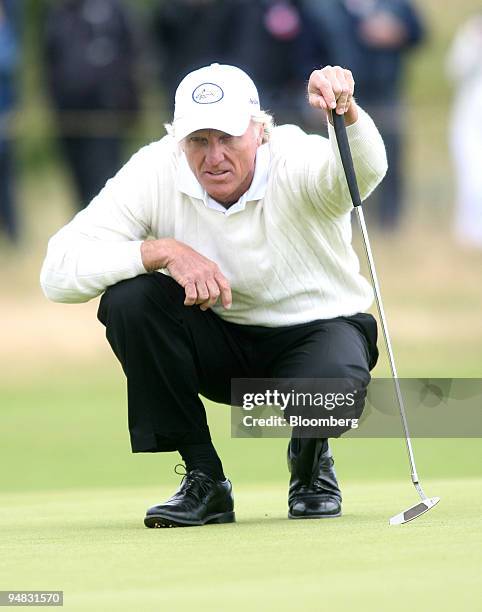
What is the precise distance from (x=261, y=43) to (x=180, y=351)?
9.87 meters

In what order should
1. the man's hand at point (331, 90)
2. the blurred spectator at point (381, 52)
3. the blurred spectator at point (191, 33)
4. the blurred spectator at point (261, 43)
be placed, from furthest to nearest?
the blurred spectator at point (381, 52) < the blurred spectator at point (191, 33) < the blurred spectator at point (261, 43) < the man's hand at point (331, 90)

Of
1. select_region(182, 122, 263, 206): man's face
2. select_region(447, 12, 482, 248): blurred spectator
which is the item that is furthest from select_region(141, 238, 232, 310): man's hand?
select_region(447, 12, 482, 248): blurred spectator

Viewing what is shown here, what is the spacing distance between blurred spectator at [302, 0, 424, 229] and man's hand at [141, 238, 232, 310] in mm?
10127

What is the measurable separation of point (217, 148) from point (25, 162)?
15555mm

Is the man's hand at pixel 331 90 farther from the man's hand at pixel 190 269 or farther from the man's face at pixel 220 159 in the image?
the man's hand at pixel 190 269

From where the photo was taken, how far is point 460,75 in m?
18.1

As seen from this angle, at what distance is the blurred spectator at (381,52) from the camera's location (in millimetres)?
16359

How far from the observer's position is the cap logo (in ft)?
20.1

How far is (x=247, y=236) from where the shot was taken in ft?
20.8

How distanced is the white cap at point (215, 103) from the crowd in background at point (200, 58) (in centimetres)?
921

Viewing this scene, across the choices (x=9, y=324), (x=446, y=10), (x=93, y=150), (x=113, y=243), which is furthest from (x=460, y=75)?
(x=113, y=243)

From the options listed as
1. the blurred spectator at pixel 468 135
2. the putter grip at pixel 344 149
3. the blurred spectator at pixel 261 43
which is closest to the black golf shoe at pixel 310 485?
the putter grip at pixel 344 149

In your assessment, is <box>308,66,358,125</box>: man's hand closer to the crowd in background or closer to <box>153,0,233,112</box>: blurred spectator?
the crowd in background

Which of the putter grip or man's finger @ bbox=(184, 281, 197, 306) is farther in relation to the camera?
man's finger @ bbox=(184, 281, 197, 306)
